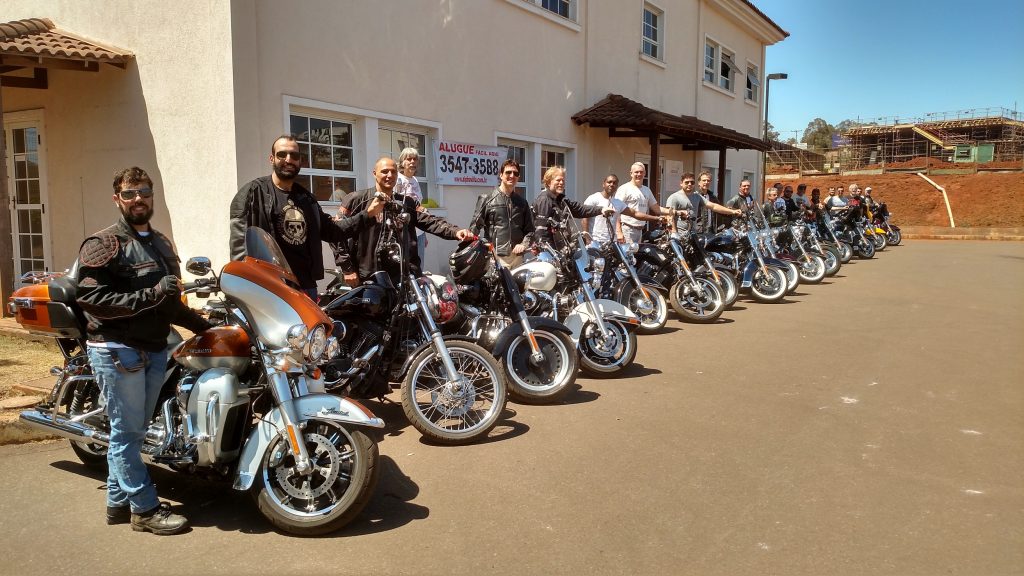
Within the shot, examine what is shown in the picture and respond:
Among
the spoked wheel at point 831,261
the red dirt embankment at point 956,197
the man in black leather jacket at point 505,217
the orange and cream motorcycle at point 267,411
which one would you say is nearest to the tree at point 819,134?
the red dirt embankment at point 956,197

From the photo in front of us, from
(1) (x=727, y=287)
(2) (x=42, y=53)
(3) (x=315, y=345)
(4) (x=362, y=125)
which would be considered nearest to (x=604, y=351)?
(3) (x=315, y=345)

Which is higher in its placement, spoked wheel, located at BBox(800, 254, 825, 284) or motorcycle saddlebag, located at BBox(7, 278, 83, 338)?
motorcycle saddlebag, located at BBox(7, 278, 83, 338)

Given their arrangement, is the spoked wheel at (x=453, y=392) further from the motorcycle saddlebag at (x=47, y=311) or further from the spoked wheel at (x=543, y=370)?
the motorcycle saddlebag at (x=47, y=311)

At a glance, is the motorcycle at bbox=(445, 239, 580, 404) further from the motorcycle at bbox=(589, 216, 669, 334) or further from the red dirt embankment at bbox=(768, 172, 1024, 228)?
the red dirt embankment at bbox=(768, 172, 1024, 228)

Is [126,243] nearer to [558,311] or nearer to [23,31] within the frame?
[558,311]

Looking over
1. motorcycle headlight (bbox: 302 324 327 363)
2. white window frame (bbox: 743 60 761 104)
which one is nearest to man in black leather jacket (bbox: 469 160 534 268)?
motorcycle headlight (bbox: 302 324 327 363)

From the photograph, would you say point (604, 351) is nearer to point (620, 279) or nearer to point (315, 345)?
point (620, 279)

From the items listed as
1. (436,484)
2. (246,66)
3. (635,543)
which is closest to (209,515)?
(436,484)

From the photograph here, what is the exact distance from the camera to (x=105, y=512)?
356cm

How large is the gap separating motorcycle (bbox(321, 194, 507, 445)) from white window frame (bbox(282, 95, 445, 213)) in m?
3.77

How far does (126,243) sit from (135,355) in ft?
1.70

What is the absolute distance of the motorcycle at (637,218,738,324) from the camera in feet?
28.4

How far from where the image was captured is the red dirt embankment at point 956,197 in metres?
38.5

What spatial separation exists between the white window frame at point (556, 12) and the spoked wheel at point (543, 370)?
7603mm
